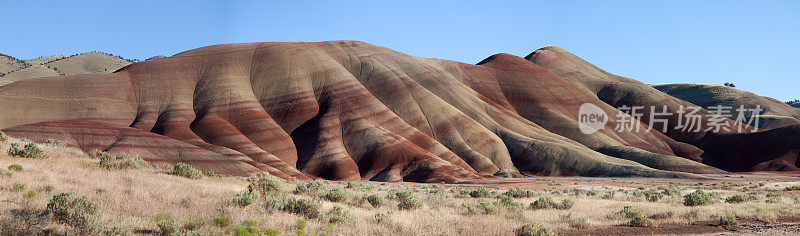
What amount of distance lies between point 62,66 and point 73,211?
199403mm

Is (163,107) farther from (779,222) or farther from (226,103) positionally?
(779,222)

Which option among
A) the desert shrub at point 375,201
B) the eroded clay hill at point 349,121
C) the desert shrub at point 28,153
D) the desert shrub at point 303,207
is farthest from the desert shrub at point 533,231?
the eroded clay hill at point 349,121

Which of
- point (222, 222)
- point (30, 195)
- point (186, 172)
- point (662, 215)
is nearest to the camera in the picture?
point (222, 222)

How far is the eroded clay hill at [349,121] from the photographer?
214ft

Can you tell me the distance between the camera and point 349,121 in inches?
3105

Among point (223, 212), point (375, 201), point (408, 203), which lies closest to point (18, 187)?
point (223, 212)

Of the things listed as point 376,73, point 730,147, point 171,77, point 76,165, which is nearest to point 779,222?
point 76,165

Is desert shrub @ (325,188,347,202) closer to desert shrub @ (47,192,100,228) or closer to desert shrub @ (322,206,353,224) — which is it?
desert shrub @ (322,206,353,224)

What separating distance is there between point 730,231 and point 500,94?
94619 mm

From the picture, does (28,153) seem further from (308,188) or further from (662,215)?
(662,215)

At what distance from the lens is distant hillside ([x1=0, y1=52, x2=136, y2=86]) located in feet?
454

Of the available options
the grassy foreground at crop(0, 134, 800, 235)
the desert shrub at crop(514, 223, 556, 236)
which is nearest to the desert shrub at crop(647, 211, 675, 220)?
the grassy foreground at crop(0, 134, 800, 235)

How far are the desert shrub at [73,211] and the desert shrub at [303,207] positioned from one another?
15.0ft

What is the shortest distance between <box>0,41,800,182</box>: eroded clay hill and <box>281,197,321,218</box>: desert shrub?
43524 millimetres
